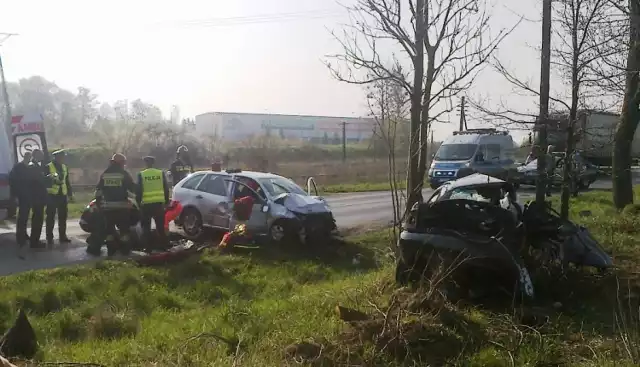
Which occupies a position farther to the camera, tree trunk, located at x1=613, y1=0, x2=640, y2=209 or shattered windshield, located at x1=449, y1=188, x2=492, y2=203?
tree trunk, located at x1=613, y1=0, x2=640, y2=209

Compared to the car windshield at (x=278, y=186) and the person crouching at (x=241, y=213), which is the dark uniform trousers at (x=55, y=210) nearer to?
the person crouching at (x=241, y=213)

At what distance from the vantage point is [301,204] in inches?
461

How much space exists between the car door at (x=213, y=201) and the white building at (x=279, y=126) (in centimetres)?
4690

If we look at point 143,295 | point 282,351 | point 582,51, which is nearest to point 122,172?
point 143,295

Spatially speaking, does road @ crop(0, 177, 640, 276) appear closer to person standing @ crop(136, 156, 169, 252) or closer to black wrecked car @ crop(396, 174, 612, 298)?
person standing @ crop(136, 156, 169, 252)

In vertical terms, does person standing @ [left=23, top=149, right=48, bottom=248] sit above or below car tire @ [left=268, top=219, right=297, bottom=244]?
above

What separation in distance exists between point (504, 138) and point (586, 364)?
66.3 feet

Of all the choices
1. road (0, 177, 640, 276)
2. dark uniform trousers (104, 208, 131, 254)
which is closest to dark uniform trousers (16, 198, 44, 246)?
road (0, 177, 640, 276)

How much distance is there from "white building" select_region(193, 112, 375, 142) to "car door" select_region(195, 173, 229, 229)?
46902 mm

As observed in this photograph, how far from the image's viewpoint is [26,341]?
5.53 m

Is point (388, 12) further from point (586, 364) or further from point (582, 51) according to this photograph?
point (586, 364)

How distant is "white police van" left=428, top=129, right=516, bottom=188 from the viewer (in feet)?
76.2

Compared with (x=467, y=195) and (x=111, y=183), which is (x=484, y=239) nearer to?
(x=467, y=195)

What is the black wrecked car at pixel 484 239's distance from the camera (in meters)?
6.73
